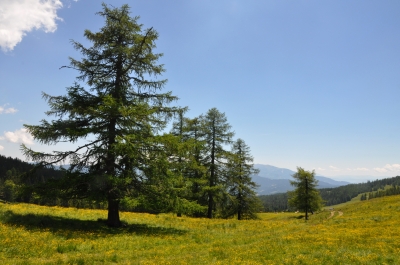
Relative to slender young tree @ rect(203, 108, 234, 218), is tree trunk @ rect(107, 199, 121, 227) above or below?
below

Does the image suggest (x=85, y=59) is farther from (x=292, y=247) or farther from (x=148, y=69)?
(x=292, y=247)

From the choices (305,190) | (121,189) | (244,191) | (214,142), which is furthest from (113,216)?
(305,190)

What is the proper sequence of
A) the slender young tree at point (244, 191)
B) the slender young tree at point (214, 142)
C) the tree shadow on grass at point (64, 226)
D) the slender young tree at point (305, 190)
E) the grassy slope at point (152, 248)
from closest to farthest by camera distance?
the grassy slope at point (152, 248)
the tree shadow on grass at point (64, 226)
the slender young tree at point (214, 142)
the slender young tree at point (244, 191)
the slender young tree at point (305, 190)

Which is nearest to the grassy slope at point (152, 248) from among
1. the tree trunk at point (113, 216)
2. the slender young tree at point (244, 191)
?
the tree trunk at point (113, 216)

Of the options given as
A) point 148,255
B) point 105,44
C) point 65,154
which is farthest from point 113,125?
point 148,255

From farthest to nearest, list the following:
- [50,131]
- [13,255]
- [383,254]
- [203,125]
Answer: [203,125] → [50,131] → [383,254] → [13,255]

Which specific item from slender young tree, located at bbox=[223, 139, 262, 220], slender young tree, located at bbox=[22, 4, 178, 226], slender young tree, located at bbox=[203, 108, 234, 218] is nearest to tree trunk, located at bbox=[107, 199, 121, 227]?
slender young tree, located at bbox=[22, 4, 178, 226]

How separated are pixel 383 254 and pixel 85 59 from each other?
1964cm

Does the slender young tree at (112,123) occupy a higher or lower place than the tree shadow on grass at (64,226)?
higher

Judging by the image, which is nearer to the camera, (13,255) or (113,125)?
(13,255)

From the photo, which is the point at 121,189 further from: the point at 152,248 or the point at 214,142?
the point at 214,142

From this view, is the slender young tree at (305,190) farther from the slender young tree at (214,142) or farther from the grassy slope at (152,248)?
the grassy slope at (152,248)

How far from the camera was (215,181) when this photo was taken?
30953 mm

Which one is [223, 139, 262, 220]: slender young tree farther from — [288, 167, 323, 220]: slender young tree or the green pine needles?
the green pine needles
